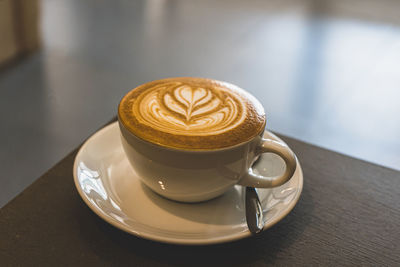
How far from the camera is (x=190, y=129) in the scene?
463mm

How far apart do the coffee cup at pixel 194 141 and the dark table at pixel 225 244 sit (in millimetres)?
66

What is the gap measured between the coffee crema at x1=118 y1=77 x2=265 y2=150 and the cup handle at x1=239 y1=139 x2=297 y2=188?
24 mm

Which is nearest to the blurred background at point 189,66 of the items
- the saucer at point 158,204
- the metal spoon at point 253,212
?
the saucer at point 158,204

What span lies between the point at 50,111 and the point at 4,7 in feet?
1.50

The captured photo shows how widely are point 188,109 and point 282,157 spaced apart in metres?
0.12

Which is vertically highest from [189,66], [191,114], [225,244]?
[191,114]

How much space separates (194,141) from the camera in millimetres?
439

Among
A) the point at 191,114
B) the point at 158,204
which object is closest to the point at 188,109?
the point at 191,114

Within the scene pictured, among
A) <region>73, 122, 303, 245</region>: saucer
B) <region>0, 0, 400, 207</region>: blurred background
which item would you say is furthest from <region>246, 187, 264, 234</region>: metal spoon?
<region>0, 0, 400, 207</region>: blurred background

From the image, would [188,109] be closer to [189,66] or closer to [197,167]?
[197,167]

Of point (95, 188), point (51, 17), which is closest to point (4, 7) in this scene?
point (51, 17)

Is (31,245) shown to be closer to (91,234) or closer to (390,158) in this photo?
(91,234)

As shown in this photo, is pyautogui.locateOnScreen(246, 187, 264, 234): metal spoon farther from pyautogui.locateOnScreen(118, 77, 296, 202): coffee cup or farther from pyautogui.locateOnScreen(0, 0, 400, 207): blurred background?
pyautogui.locateOnScreen(0, 0, 400, 207): blurred background

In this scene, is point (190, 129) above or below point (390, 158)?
above
